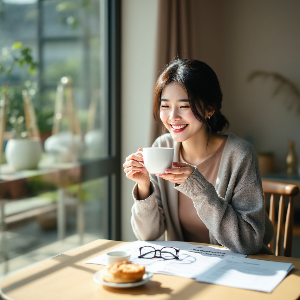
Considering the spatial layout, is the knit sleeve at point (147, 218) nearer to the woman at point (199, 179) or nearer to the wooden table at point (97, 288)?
the woman at point (199, 179)

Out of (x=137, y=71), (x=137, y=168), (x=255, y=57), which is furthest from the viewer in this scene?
(x=255, y=57)

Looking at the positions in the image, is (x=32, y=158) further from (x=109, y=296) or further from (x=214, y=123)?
(x=109, y=296)

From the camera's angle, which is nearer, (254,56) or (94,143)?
(94,143)

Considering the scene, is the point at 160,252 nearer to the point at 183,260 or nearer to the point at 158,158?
the point at 183,260

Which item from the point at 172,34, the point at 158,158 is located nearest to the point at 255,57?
the point at 172,34

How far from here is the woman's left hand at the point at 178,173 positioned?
1.23 meters

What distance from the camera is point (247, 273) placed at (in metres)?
1.06

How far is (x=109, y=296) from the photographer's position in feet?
3.05

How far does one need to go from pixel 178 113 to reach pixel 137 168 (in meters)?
0.23

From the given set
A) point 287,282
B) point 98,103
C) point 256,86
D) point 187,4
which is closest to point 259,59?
point 256,86

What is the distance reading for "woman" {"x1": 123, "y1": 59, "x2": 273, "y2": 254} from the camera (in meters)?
1.29

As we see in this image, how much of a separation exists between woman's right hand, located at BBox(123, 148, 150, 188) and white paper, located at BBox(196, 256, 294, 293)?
1.29 ft

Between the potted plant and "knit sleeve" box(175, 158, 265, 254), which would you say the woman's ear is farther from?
the potted plant

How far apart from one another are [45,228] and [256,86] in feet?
6.68
